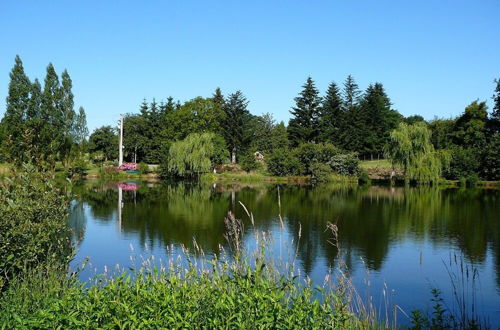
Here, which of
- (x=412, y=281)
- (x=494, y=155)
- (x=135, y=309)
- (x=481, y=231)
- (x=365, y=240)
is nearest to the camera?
(x=135, y=309)

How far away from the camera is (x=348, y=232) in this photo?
19500 mm

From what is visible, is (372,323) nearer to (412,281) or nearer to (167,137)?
(412,281)

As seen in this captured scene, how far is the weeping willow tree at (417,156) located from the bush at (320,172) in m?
6.96

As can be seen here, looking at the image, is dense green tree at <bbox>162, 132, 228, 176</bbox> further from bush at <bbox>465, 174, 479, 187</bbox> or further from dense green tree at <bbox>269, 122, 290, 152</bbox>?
bush at <bbox>465, 174, 479, 187</bbox>

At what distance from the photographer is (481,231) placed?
20.5 meters

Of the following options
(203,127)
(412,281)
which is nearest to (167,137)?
(203,127)

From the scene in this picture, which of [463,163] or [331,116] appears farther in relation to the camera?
[331,116]

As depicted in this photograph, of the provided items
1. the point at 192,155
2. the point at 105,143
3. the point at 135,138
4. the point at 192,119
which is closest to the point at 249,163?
the point at 192,155

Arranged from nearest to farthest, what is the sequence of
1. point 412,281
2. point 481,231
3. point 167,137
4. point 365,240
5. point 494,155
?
point 412,281, point 365,240, point 481,231, point 494,155, point 167,137

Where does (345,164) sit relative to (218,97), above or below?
below

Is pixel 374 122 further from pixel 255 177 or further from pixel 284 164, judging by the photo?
pixel 255 177

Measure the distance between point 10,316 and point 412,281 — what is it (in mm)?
10079

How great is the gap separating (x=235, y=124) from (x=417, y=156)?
2376cm

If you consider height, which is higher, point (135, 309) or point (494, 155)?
point (494, 155)
